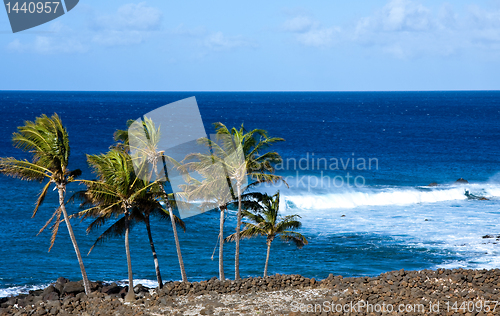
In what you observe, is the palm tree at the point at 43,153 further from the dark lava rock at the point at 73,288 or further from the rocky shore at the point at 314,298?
the dark lava rock at the point at 73,288

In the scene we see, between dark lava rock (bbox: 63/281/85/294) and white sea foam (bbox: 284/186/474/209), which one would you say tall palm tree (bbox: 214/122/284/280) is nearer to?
dark lava rock (bbox: 63/281/85/294)

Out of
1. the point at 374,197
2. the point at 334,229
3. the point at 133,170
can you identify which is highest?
the point at 133,170

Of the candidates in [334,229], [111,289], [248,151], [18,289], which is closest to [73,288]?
[111,289]

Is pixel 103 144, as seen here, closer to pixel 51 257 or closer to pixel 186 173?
pixel 51 257

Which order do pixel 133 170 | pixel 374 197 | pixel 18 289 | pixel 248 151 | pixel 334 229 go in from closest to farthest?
pixel 133 170 < pixel 248 151 < pixel 18 289 < pixel 334 229 < pixel 374 197

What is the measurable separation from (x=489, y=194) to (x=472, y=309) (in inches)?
1610

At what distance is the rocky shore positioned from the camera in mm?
15430

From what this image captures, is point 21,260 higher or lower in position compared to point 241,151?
lower

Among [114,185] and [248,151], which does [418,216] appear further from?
[114,185]

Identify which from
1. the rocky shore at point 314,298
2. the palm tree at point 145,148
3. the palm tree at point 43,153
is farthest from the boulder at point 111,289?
the palm tree at point 145,148

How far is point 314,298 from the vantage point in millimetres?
17047

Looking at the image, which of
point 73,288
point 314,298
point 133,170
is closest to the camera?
point 314,298

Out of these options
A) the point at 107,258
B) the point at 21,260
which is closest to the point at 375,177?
the point at 107,258

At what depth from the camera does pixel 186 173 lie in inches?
796
